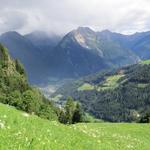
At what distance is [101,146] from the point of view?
950 inches

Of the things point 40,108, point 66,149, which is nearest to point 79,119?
point 40,108

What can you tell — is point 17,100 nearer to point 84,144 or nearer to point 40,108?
point 40,108

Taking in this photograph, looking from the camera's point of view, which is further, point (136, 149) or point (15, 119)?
point (136, 149)

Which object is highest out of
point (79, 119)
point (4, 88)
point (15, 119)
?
point (4, 88)

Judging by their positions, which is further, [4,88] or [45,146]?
[4,88]

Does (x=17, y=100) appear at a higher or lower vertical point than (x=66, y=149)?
higher

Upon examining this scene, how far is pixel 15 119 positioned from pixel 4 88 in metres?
173

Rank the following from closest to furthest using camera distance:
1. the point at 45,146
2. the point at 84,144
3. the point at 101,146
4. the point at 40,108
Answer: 1. the point at 45,146
2. the point at 84,144
3. the point at 101,146
4. the point at 40,108

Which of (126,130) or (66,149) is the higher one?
(126,130)

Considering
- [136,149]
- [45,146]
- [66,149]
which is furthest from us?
[136,149]

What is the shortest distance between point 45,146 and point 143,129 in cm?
3785

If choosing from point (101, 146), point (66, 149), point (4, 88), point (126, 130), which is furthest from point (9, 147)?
point (4, 88)

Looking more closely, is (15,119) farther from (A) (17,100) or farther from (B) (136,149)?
(A) (17,100)

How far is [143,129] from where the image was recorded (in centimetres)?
5306
